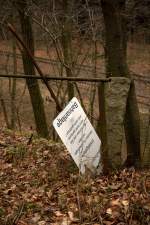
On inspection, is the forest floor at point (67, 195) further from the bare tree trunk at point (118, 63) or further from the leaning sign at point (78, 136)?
the bare tree trunk at point (118, 63)

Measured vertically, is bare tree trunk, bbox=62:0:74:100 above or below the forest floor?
above

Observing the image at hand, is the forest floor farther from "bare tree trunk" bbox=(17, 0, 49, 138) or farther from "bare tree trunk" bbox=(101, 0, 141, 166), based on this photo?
"bare tree trunk" bbox=(17, 0, 49, 138)

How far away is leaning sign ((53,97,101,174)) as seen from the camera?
6.91 metres

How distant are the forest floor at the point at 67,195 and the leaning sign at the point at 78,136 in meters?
0.25

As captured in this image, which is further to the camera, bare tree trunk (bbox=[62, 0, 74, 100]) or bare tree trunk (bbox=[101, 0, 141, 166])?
bare tree trunk (bbox=[62, 0, 74, 100])

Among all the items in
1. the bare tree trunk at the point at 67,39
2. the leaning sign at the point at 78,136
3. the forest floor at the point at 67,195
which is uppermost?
the bare tree trunk at the point at 67,39

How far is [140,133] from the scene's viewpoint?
8.45 m

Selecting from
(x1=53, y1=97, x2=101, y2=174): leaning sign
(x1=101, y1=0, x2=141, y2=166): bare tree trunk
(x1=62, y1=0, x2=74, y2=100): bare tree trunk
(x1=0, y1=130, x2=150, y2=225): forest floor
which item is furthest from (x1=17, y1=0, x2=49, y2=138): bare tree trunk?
(x1=53, y1=97, x2=101, y2=174): leaning sign

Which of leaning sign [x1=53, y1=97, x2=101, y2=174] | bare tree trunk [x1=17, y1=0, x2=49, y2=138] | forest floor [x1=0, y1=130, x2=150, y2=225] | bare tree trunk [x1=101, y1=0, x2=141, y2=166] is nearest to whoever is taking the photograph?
forest floor [x1=0, y1=130, x2=150, y2=225]

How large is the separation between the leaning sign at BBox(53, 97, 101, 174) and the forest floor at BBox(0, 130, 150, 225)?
248mm

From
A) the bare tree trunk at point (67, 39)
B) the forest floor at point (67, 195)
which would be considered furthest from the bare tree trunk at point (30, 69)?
the forest floor at point (67, 195)

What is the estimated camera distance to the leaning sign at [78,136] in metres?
6.91

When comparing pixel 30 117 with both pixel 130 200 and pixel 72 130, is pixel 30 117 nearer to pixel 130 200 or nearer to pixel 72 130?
pixel 72 130

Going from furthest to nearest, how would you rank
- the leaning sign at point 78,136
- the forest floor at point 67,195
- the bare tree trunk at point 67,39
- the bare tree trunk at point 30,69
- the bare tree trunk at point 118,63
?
the bare tree trunk at point 67,39
the bare tree trunk at point 30,69
the bare tree trunk at point 118,63
the leaning sign at point 78,136
the forest floor at point 67,195
